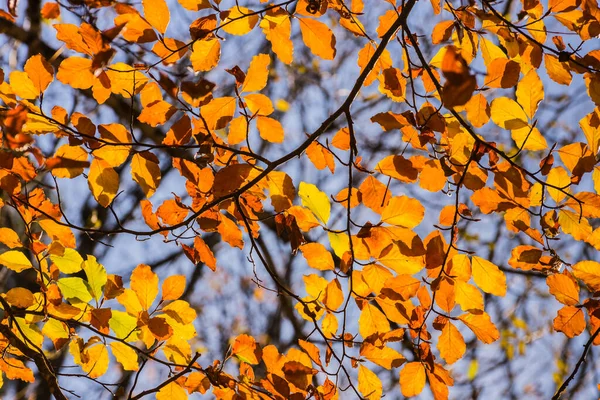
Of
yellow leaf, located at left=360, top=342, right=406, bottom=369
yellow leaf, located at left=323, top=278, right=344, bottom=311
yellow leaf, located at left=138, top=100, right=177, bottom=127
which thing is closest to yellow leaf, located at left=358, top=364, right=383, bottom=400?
yellow leaf, located at left=360, top=342, right=406, bottom=369

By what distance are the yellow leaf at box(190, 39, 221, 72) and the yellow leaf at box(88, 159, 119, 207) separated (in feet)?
0.95

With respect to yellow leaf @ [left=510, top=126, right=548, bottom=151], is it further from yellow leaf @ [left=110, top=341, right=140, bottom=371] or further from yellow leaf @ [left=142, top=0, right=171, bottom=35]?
yellow leaf @ [left=110, top=341, right=140, bottom=371]

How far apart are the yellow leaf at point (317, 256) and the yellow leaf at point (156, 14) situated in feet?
1.88

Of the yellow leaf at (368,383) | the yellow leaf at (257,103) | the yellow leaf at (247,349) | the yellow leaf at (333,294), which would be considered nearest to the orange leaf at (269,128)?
the yellow leaf at (257,103)

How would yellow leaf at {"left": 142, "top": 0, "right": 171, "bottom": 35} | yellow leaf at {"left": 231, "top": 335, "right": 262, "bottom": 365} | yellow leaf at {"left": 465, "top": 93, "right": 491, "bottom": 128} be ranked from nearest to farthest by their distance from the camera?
1. yellow leaf at {"left": 142, "top": 0, "right": 171, "bottom": 35}
2. yellow leaf at {"left": 465, "top": 93, "right": 491, "bottom": 128}
3. yellow leaf at {"left": 231, "top": 335, "right": 262, "bottom": 365}

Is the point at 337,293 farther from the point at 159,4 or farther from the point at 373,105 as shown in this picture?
the point at 373,105

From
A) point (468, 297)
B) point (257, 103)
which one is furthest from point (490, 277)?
point (257, 103)

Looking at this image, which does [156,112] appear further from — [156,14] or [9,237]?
[9,237]

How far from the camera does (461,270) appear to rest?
4.29 ft

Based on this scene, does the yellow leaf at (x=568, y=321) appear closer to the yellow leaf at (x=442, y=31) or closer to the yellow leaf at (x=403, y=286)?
the yellow leaf at (x=403, y=286)

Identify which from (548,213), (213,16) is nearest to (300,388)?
(548,213)

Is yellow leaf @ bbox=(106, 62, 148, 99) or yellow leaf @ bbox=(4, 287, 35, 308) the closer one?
yellow leaf @ bbox=(106, 62, 148, 99)

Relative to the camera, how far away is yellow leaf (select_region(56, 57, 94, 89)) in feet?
3.71

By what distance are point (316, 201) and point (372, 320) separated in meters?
0.32
